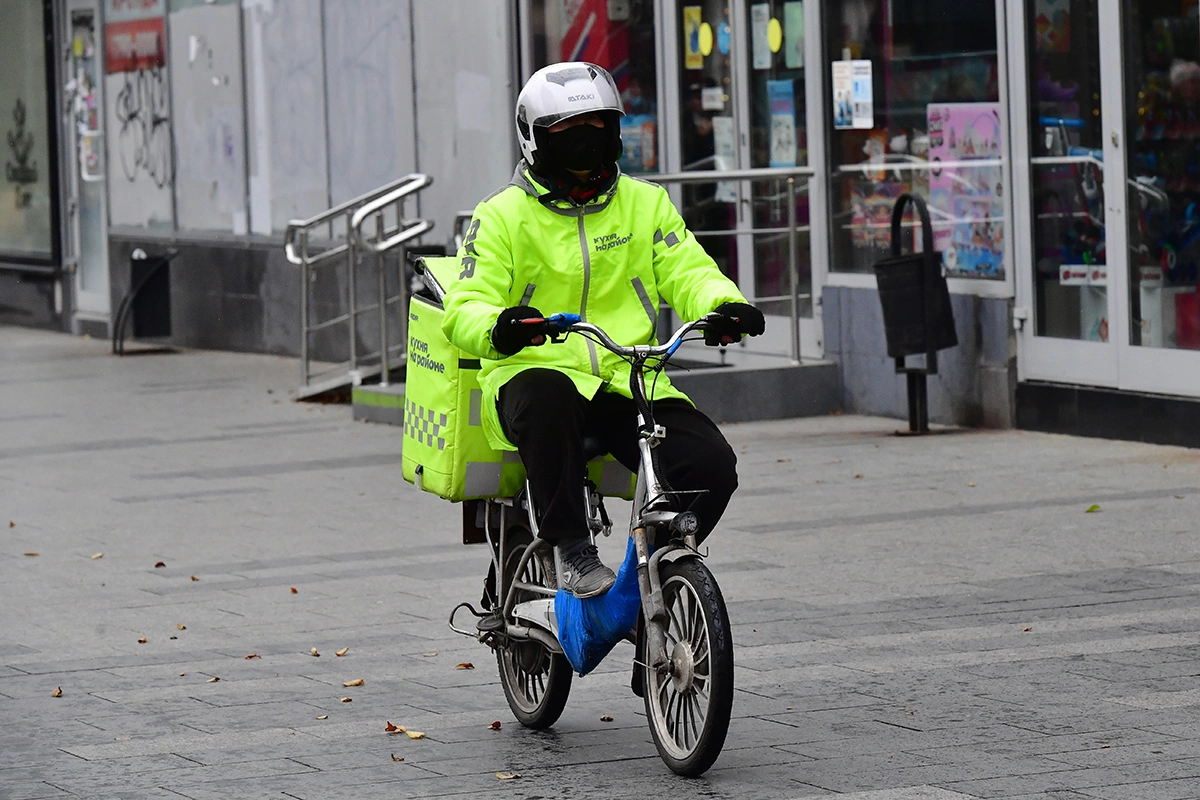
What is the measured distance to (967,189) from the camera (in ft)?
42.3

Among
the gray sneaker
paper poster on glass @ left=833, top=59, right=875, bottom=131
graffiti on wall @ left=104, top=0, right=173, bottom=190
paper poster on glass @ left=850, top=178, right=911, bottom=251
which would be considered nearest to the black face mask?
the gray sneaker

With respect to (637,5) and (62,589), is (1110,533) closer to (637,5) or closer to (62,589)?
(62,589)

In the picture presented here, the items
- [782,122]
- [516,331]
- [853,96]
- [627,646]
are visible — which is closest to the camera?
[516,331]

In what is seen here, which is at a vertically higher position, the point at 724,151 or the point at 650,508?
the point at 724,151

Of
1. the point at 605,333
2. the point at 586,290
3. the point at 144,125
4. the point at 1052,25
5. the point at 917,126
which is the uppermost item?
the point at 144,125

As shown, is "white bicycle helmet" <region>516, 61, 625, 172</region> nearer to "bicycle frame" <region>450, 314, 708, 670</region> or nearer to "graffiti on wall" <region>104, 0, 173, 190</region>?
"bicycle frame" <region>450, 314, 708, 670</region>

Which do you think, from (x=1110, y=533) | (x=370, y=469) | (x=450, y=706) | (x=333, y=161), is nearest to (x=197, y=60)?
(x=333, y=161)

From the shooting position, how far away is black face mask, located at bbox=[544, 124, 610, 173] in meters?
5.59

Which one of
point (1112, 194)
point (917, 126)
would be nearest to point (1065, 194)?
point (1112, 194)

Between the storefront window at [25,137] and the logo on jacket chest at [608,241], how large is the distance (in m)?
19.8

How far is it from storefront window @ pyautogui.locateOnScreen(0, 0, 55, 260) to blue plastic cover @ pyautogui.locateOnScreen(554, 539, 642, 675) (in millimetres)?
19962

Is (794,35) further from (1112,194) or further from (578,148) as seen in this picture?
(578,148)

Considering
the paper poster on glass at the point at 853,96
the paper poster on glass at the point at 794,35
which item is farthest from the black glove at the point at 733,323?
the paper poster on glass at the point at 794,35

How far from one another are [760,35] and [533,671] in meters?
9.42
